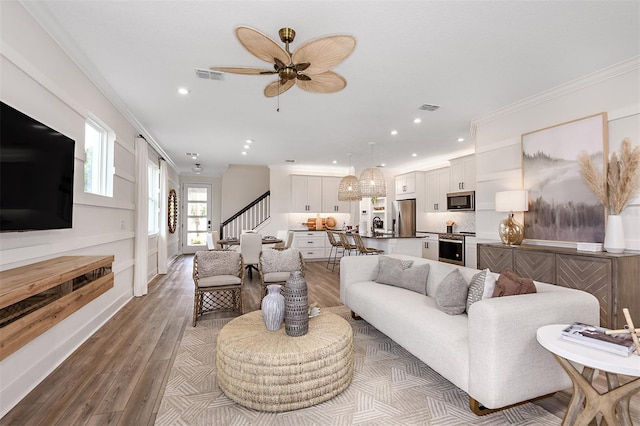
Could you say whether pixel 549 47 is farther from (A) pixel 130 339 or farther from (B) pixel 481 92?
(A) pixel 130 339

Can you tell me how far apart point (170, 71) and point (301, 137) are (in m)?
2.99

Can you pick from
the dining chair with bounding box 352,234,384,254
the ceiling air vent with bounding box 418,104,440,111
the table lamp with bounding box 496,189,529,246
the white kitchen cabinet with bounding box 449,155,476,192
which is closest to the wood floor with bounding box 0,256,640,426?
the table lamp with bounding box 496,189,529,246

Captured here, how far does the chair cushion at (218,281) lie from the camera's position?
3.78m

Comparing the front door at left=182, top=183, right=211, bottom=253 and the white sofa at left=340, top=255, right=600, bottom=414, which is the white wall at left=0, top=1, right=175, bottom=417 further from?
the front door at left=182, top=183, right=211, bottom=253

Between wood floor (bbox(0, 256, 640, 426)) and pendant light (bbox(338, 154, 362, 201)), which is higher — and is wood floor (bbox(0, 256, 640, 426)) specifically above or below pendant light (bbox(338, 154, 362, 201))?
below

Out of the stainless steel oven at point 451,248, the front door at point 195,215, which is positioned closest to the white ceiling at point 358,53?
the stainless steel oven at point 451,248

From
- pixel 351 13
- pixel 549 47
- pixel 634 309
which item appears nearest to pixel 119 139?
pixel 351 13

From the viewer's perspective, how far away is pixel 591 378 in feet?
5.49

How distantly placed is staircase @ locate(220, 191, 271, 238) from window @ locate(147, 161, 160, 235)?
2.85 meters

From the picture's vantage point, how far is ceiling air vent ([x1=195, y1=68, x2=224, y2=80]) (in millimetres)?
3307

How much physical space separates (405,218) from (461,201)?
216cm

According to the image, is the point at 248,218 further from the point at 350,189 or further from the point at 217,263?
the point at 217,263

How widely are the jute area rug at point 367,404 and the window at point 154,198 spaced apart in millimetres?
4607

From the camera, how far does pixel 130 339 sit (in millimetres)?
3215
